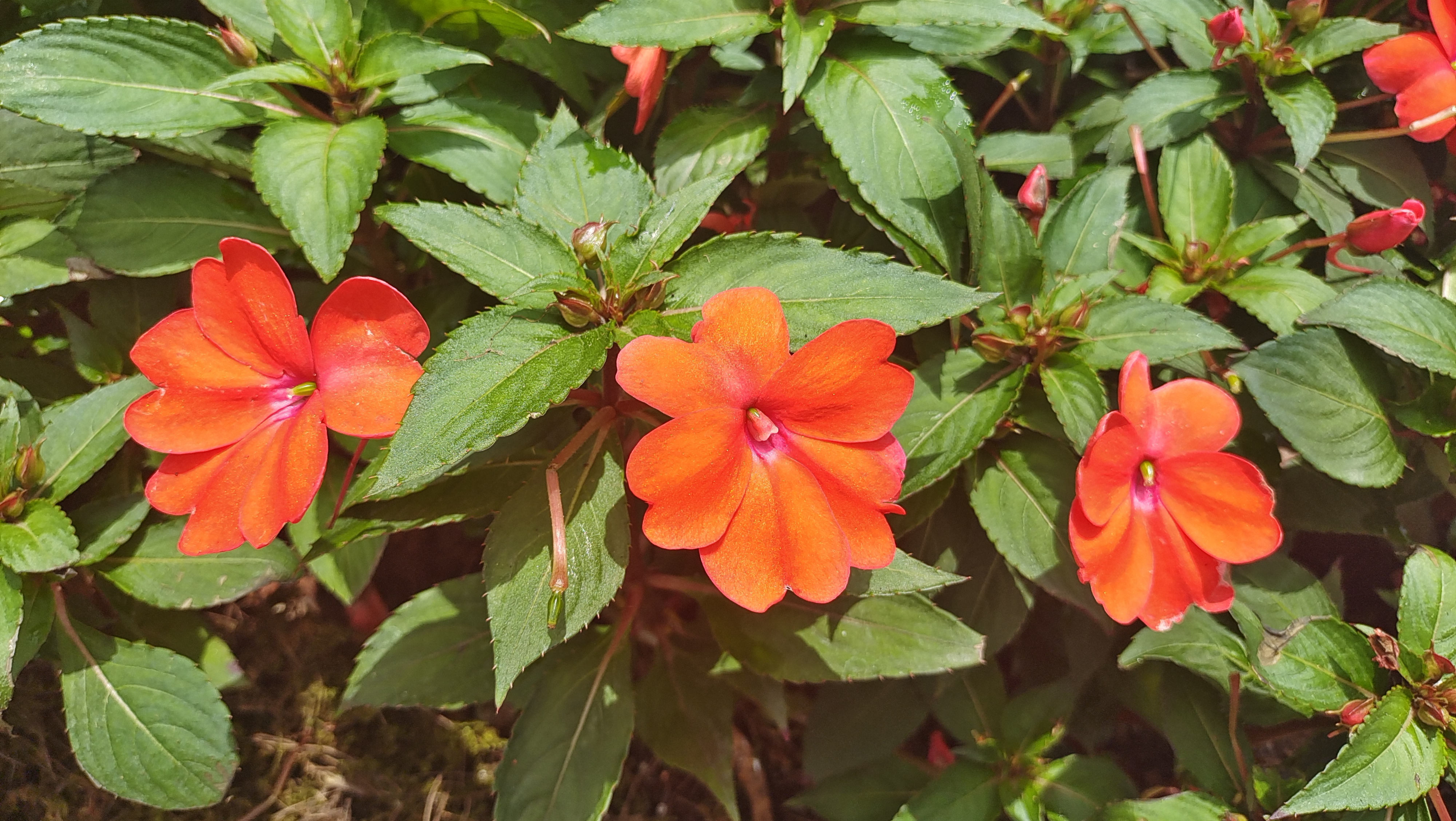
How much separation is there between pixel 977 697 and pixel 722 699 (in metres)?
0.47

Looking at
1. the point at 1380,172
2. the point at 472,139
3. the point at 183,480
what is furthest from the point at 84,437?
the point at 1380,172

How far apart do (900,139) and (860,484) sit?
1.77 ft

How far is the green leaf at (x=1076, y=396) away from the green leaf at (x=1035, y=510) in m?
0.08

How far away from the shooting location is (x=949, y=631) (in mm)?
1206

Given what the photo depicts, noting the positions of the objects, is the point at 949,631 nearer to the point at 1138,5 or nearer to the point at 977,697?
the point at 977,697

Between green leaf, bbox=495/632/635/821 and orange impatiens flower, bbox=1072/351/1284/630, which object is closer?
orange impatiens flower, bbox=1072/351/1284/630

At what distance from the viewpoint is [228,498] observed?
96 centimetres

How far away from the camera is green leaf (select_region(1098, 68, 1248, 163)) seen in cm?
133

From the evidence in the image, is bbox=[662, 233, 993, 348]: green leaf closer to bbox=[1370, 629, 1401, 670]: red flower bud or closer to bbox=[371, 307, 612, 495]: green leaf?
bbox=[371, 307, 612, 495]: green leaf

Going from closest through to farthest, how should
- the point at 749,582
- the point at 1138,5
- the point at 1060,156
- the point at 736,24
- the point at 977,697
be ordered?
the point at 749,582
the point at 736,24
the point at 1138,5
the point at 1060,156
the point at 977,697

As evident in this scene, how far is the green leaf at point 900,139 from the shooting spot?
1126mm

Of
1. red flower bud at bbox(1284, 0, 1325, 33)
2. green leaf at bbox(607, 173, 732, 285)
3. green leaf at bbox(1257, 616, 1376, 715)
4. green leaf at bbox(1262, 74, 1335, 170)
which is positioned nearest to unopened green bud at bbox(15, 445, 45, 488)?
green leaf at bbox(607, 173, 732, 285)

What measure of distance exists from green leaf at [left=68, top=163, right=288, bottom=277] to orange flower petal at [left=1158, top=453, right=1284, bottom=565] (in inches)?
51.6

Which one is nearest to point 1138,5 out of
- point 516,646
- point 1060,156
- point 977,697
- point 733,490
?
point 1060,156
